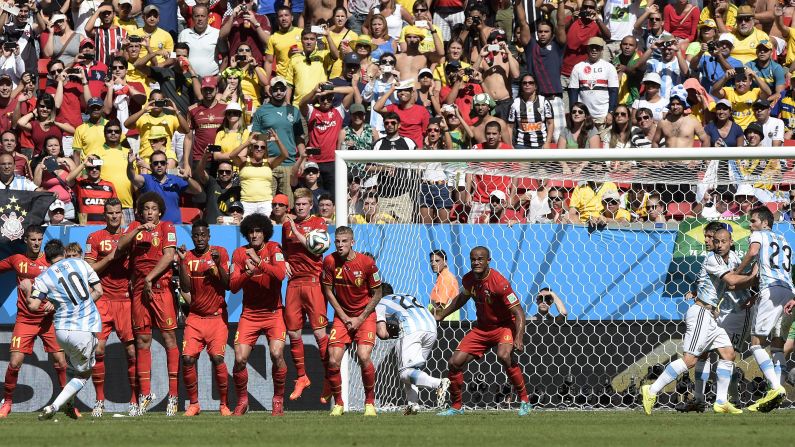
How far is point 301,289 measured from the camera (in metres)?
14.0

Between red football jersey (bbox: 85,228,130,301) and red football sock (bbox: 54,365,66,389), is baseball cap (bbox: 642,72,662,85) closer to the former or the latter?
red football jersey (bbox: 85,228,130,301)

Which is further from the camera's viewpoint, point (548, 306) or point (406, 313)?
point (548, 306)

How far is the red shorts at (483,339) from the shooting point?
13203 mm

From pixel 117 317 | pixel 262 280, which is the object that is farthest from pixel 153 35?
pixel 262 280

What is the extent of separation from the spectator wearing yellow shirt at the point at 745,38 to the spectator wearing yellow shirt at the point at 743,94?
72 cm

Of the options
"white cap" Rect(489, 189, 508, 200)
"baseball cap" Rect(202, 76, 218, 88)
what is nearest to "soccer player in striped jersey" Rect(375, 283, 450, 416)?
"white cap" Rect(489, 189, 508, 200)

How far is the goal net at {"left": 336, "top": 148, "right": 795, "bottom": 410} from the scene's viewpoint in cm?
1440

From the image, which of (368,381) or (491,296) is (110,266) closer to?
(368,381)

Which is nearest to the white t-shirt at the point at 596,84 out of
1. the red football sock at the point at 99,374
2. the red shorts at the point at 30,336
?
the red football sock at the point at 99,374

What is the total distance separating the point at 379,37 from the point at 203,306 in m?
6.98

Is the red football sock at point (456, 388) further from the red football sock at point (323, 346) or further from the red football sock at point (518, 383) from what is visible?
the red football sock at point (323, 346)

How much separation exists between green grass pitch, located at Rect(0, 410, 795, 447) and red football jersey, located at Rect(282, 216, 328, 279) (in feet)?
Result: 5.74

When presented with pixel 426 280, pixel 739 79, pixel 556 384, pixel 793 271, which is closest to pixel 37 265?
pixel 426 280

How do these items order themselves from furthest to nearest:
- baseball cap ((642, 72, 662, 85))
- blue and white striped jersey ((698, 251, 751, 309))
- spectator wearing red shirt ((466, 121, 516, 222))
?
baseball cap ((642, 72, 662, 85))
spectator wearing red shirt ((466, 121, 516, 222))
blue and white striped jersey ((698, 251, 751, 309))
